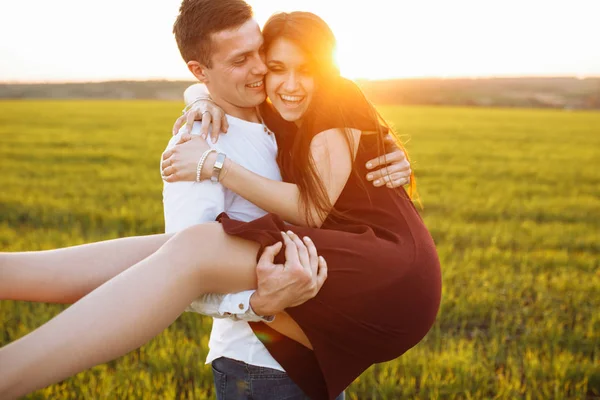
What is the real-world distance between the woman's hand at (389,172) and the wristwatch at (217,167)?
547mm

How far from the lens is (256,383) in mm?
2068

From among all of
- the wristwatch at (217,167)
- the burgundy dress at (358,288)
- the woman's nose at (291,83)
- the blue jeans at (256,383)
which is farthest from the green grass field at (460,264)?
the woman's nose at (291,83)

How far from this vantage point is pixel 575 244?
6188mm

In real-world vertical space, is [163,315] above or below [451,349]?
above

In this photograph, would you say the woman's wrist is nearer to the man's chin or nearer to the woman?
the woman

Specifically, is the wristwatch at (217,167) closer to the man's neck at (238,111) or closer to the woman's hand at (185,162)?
the woman's hand at (185,162)

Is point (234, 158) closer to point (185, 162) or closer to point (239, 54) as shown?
point (185, 162)

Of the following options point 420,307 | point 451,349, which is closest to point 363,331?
point 420,307

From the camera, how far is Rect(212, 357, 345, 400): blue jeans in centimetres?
207

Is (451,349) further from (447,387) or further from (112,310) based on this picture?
(112,310)

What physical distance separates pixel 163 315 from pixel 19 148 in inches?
543

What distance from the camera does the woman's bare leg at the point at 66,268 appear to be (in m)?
1.78

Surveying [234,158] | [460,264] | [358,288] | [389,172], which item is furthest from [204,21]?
[460,264]

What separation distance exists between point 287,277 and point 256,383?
53 centimetres
